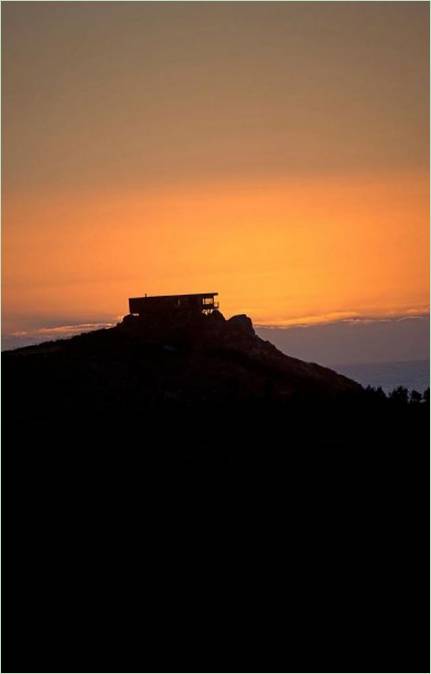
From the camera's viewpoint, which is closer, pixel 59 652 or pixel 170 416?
pixel 59 652

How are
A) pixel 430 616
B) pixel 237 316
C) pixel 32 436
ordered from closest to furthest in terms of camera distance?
pixel 430 616
pixel 32 436
pixel 237 316

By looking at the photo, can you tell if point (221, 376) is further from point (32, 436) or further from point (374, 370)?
point (374, 370)

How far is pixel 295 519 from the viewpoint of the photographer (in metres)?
50.4

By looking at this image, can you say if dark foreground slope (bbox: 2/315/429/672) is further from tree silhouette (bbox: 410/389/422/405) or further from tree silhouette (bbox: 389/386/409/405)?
tree silhouette (bbox: 410/389/422/405)

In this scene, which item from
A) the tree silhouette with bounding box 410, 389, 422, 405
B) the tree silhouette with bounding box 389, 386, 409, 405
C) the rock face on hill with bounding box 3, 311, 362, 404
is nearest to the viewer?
the rock face on hill with bounding box 3, 311, 362, 404

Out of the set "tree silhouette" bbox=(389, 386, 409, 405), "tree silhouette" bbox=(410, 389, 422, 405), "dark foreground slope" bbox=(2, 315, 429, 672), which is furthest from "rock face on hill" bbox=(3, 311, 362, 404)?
"tree silhouette" bbox=(410, 389, 422, 405)

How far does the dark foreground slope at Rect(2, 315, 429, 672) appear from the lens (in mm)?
42125

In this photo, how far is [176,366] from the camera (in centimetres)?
6594

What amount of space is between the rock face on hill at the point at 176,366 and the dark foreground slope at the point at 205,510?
5.7 inches

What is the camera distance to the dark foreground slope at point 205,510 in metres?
42.1

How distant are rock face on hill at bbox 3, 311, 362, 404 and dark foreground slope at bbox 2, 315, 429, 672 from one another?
→ 146 millimetres

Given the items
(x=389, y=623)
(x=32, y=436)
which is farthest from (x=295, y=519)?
(x=32, y=436)

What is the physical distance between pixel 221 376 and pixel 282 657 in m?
26.3

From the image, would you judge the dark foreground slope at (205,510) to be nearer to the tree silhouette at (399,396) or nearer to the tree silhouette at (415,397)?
the tree silhouette at (399,396)
